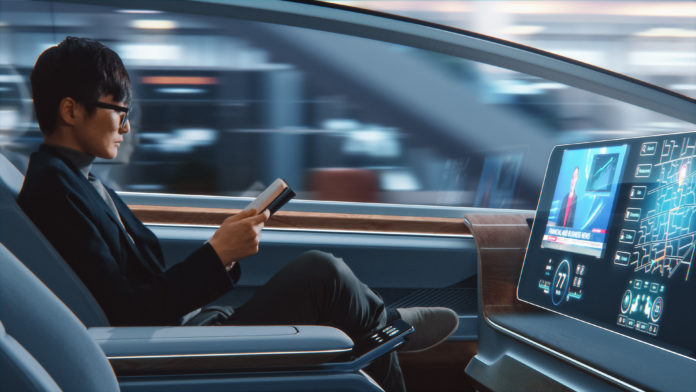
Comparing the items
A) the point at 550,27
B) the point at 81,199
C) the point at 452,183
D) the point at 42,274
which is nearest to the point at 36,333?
the point at 42,274

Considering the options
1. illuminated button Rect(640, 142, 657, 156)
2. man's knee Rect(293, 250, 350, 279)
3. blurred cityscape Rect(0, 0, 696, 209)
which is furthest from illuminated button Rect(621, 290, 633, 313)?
blurred cityscape Rect(0, 0, 696, 209)

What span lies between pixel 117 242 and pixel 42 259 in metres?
0.18

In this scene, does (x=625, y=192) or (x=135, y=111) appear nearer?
(x=625, y=192)

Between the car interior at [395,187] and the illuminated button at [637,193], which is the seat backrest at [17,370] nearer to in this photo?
the car interior at [395,187]

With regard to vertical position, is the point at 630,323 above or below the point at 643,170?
below

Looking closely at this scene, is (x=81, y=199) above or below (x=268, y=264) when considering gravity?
above

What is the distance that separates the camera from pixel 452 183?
262 centimetres

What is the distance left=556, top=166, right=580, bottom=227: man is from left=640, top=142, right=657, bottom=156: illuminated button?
0.24 metres

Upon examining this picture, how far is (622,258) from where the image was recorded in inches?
58.2

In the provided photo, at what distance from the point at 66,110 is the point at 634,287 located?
137 centimetres

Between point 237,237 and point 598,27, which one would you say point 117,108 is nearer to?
point 237,237

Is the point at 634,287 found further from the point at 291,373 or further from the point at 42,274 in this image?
the point at 42,274

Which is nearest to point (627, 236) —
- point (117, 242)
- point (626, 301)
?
point (626, 301)

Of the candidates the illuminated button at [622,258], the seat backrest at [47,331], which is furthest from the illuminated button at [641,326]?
the seat backrest at [47,331]
